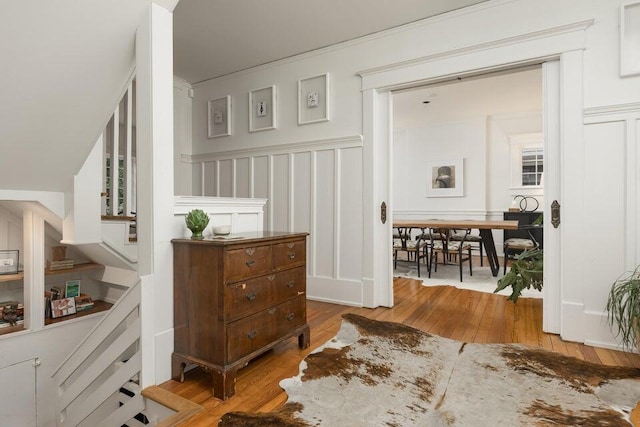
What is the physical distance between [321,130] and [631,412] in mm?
3176

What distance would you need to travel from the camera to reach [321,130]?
3.74m

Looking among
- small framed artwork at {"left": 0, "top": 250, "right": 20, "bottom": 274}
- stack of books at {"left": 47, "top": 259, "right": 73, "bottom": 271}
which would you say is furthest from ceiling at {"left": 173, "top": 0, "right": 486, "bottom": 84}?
small framed artwork at {"left": 0, "top": 250, "right": 20, "bottom": 274}

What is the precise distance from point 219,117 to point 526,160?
223 inches

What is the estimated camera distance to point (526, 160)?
21.4 feet

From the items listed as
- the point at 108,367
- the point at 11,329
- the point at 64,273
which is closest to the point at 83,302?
the point at 64,273

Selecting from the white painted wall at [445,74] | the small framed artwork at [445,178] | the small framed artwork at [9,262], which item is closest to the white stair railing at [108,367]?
the small framed artwork at [9,262]

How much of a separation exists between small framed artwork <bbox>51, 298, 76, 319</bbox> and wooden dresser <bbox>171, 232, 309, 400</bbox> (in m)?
2.24

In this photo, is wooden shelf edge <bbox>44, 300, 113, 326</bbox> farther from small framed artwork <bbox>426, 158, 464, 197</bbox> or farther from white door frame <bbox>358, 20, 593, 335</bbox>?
small framed artwork <bbox>426, 158, 464, 197</bbox>

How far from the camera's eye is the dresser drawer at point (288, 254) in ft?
7.20

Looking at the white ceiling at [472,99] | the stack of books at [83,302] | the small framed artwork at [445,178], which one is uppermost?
the white ceiling at [472,99]

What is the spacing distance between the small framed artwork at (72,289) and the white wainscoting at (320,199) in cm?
204

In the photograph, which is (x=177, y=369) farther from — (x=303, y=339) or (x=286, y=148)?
(x=286, y=148)

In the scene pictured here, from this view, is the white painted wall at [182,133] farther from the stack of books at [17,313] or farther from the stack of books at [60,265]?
the stack of books at [17,313]

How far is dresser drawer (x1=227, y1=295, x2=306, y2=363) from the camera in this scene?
1855 millimetres
